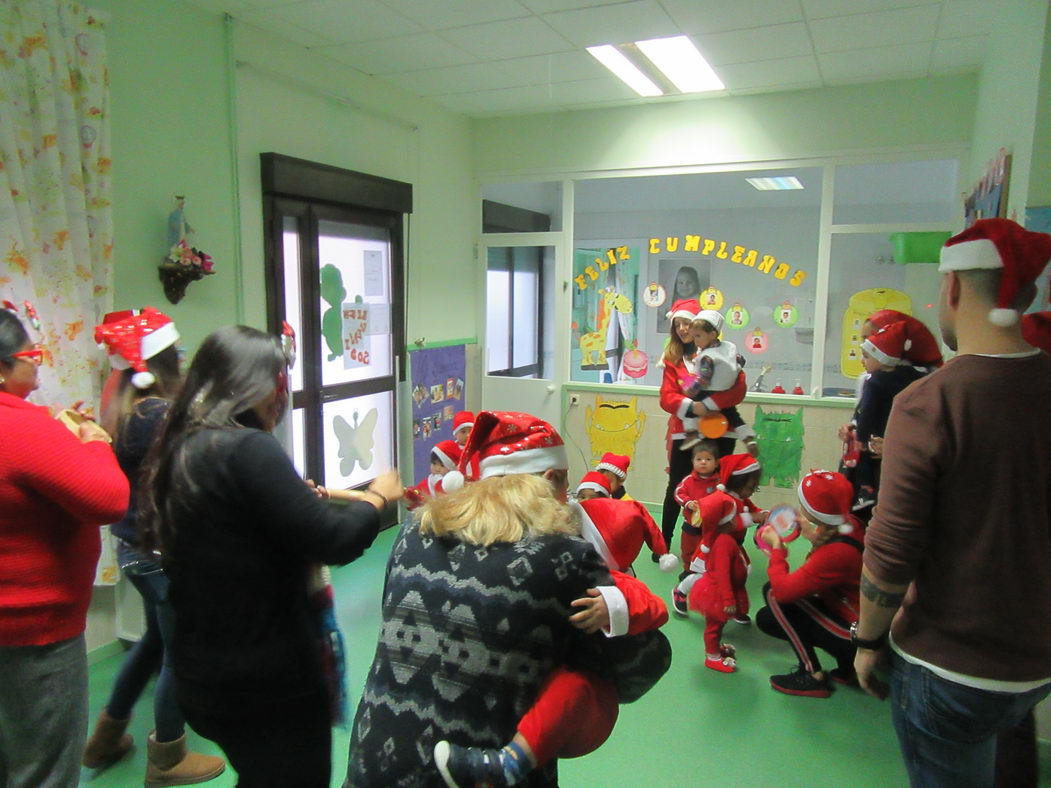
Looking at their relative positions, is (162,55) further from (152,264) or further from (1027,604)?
(1027,604)

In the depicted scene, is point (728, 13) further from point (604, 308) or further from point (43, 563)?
point (43, 563)

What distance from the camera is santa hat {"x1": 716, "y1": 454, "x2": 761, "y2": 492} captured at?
10.3ft

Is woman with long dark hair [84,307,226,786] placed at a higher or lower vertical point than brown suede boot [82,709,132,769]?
higher

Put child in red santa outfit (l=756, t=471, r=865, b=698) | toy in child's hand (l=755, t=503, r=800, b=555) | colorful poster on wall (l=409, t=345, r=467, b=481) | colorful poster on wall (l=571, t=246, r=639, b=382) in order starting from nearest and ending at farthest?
child in red santa outfit (l=756, t=471, r=865, b=698) → toy in child's hand (l=755, t=503, r=800, b=555) → colorful poster on wall (l=409, t=345, r=467, b=481) → colorful poster on wall (l=571, t=246, r=639, b=382)

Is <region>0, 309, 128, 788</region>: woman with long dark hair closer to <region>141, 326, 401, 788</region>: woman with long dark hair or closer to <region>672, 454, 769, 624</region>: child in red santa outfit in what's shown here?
<region>141, 326, 401, 788</region>: woman with long dark hair

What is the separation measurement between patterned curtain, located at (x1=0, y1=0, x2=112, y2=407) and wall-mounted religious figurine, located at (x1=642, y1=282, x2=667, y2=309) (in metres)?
3.46

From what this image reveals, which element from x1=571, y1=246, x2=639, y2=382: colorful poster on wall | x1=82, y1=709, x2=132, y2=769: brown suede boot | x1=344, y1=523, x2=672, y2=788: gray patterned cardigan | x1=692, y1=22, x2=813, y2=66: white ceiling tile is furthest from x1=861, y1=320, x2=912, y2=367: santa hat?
x1=82, y1=709, x2=132, y2=769: brown suede boot

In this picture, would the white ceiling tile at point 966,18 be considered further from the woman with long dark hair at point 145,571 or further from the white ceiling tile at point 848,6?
the woman with long dark hair at point 145,571

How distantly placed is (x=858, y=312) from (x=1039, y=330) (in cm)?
297

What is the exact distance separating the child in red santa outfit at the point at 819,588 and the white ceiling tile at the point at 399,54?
2858 mm

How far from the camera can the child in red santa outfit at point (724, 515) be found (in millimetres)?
2963

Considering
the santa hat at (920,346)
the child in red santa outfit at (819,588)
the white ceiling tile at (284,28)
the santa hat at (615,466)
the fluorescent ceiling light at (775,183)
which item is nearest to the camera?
the child in red santa outfit at (819,588)

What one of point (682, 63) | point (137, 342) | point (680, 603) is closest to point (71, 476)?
point (137, 342)

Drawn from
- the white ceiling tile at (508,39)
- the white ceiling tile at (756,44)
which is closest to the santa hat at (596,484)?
the white ceiling tile at (508,39)
